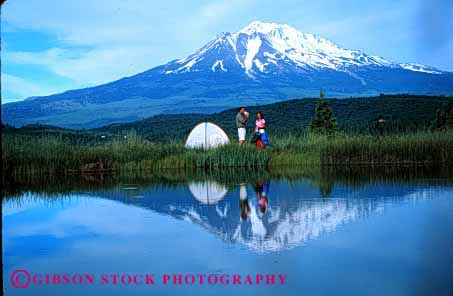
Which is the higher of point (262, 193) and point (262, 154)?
point (262, 154)

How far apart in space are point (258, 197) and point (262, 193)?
0.59 meters

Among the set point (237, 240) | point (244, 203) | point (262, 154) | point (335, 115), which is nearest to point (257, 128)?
point (262, 154)

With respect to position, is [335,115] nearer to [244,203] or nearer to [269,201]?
[269,201]

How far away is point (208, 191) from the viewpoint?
11.3 meters

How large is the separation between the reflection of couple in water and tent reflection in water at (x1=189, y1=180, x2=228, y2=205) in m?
0.36

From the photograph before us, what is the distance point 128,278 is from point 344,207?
4149 millimetres

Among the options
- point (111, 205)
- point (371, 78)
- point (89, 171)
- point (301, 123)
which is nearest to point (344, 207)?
point (111, 205)

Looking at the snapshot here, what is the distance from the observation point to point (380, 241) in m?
5.96

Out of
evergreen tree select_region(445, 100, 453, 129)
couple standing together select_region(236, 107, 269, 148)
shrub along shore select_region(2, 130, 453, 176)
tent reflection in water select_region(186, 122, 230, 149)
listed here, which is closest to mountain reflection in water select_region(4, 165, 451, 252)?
shrub along shore select_region(2, 130, 453, 176)

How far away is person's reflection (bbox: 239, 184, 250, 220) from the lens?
795 cm

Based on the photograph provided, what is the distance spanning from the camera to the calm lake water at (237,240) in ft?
15.2

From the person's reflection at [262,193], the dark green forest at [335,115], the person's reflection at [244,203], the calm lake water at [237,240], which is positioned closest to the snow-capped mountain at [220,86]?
the dark green forest at [335,115]

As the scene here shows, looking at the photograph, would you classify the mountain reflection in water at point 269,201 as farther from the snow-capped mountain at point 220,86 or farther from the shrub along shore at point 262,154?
the snow-capped mountain at point 220,86

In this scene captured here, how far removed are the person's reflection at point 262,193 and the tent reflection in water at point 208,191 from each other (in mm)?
612
